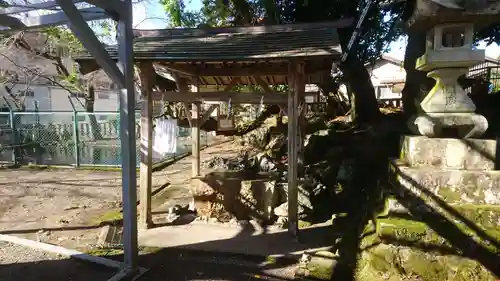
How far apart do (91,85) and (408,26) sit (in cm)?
1789

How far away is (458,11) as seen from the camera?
365cm

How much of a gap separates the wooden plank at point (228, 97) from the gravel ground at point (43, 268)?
3.16m

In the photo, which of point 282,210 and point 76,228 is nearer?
point 76,228

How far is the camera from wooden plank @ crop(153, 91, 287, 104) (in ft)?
19.8

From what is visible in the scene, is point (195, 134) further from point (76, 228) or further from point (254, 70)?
point (76, 228)

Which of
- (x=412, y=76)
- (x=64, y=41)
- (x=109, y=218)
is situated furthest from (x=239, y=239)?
(x=64, y=41)

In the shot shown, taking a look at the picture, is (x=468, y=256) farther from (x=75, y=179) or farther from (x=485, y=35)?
(x=75, y=179)

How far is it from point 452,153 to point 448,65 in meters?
1.05

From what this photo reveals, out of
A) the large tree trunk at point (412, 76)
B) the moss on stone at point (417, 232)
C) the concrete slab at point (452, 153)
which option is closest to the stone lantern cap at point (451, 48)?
the concrete slab at point (452, 153)

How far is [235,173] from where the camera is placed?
7434mm

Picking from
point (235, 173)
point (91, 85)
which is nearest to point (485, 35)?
point (235, 173)

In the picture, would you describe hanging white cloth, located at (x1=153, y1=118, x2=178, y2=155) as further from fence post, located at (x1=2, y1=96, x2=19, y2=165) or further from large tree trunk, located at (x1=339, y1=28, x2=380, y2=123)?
fence post, located at (x1=2, y1=96, x2=19, y2=165)

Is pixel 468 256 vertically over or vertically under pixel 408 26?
under

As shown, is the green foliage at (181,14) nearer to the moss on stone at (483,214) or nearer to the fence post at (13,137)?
the fence post at (13,137)
